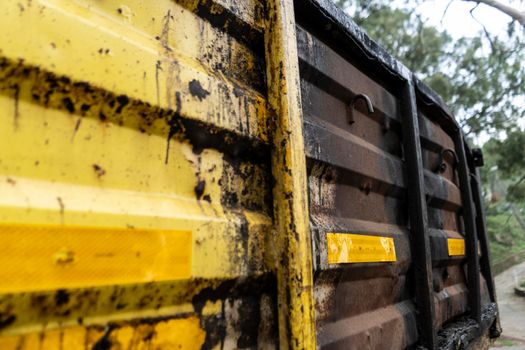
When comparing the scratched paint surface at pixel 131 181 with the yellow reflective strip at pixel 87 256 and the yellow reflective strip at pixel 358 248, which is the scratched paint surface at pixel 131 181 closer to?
the yellow reflective strip at pixel 87 256

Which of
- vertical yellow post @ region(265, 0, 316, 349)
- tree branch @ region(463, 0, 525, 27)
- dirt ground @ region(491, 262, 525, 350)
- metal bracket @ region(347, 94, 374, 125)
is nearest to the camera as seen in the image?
vertical yellow post @ region(265, 0, 316, 349)

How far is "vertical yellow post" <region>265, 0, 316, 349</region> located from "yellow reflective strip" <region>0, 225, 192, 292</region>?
0.28m

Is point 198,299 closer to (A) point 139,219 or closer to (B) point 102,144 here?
(A) point 139,219

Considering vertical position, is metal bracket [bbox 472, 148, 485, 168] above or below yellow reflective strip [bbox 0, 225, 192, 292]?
above

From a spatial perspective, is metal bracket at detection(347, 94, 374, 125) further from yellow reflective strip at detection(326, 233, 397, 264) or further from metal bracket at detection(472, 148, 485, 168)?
metal bracket at detection(472, 148, 485, 168)

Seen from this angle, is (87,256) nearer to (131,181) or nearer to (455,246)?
(131,181)

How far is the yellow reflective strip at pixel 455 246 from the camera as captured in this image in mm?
2488

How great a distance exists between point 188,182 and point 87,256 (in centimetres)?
30

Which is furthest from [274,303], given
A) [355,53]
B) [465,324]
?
[465,324]

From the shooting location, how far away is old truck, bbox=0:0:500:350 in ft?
2.34

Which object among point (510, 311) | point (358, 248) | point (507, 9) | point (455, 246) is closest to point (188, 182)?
point (358, 248)

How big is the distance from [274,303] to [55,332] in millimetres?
543

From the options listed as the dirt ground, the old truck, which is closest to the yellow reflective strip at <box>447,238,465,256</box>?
the old truck

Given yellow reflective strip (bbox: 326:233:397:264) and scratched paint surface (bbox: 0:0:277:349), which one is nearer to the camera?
scratched paint surface (bbox: 0:0:277:349)
